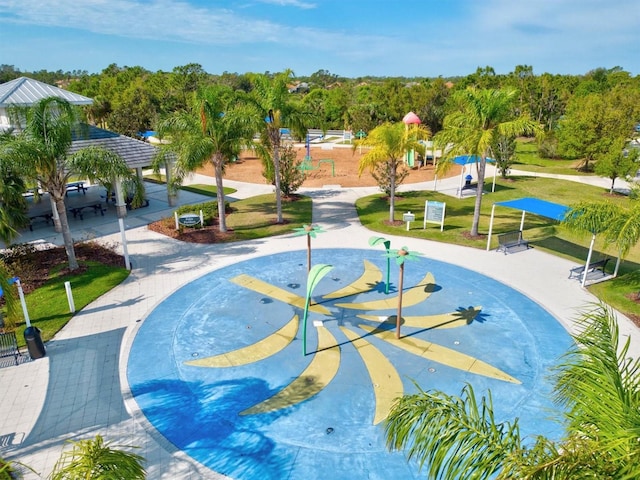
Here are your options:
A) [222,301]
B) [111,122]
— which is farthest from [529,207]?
[111,122]

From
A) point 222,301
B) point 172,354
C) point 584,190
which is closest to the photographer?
point 172,354

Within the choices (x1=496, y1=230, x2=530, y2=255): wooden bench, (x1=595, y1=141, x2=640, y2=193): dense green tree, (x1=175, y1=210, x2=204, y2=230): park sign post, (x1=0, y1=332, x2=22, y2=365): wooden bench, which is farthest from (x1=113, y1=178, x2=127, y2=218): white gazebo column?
(x1=595, y1=141, x2=640, y2=193): dense green tree

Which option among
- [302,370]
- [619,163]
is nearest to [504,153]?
[619,163]

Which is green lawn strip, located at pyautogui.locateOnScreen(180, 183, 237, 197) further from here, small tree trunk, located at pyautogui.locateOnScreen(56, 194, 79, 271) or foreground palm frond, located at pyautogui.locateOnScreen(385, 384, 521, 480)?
foreground palm frond, located at pyautogui.locateOnScreen(385, 384, 521, 480)

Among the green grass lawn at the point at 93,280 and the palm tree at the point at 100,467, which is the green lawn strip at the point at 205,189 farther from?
the palm tree at the point at 100,467

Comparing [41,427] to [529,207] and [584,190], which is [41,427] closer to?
[529,207]

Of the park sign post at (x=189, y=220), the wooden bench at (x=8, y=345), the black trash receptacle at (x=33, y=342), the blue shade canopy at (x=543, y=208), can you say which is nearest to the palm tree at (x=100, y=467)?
the black trash receptacle at (x=33, y=342)

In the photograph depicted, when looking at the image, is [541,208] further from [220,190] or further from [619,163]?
[619,163]

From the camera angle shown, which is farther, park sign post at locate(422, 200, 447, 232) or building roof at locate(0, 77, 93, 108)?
building roof at locate(0, 77, 93, 108)
